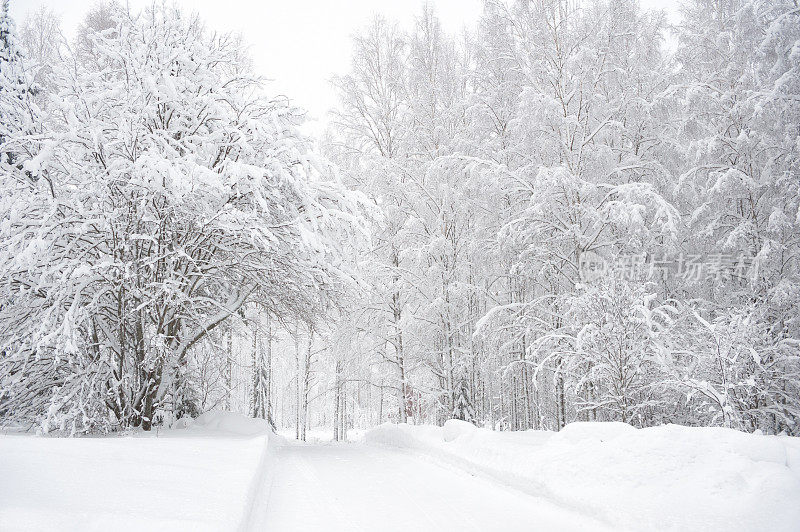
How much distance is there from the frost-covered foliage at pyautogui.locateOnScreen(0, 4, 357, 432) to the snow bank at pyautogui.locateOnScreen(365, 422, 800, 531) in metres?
5.20

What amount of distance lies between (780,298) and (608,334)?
13.6ft

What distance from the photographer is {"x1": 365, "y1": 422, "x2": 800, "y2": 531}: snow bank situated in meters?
3.78

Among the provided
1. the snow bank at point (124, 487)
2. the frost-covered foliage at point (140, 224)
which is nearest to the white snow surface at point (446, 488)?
the snow bank at point (124, 487)

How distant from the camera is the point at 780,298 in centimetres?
952

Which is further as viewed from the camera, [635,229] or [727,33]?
[727,33]

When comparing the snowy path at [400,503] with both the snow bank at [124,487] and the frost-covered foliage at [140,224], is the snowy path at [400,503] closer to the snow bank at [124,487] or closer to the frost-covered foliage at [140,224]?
the snow bank at [124,487]

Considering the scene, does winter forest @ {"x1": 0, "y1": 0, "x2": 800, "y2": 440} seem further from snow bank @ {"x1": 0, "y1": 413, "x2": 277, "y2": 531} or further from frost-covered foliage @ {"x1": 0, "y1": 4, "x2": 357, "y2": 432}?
snow bank @ {"x1": 0, "y1": 413, "x2": 277, "y2": 531}

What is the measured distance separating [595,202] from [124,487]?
34.9ft

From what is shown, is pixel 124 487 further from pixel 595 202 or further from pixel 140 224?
pixel 595 202

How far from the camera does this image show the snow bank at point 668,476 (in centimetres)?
378

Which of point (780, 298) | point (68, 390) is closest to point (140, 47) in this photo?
point (68, 390)

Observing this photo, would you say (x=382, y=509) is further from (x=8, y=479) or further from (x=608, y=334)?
(x=608, y=334)

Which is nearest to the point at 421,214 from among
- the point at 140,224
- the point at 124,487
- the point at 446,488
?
the point at 140,224

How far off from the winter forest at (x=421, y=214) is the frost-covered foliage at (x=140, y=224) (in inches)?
2.4
